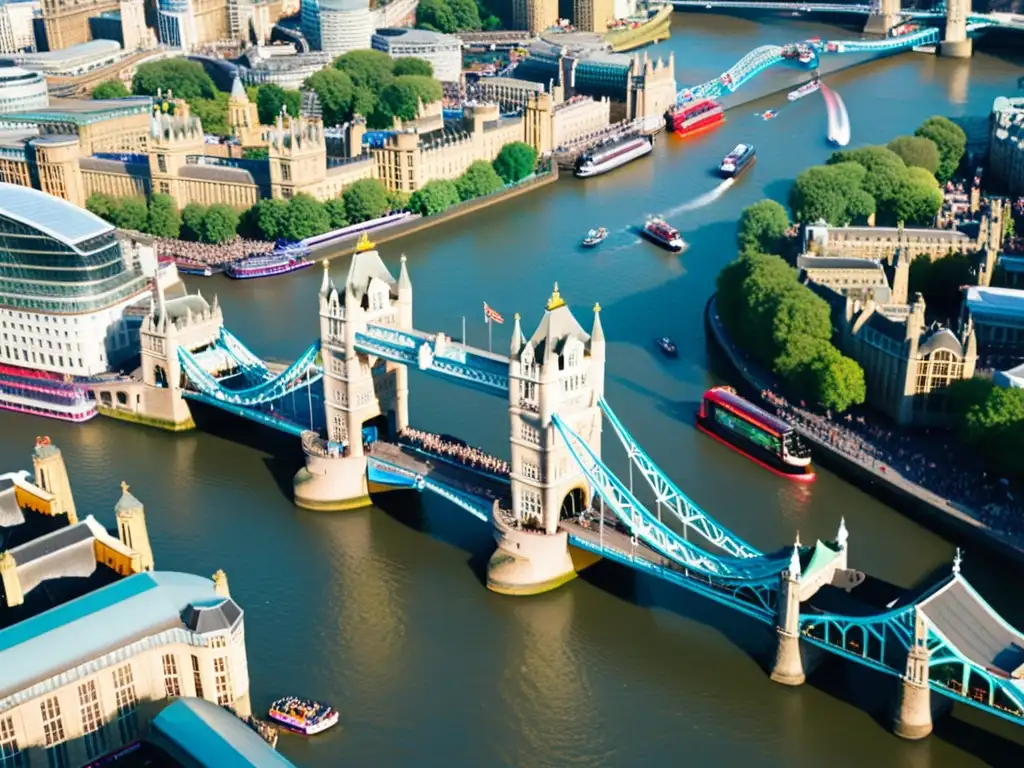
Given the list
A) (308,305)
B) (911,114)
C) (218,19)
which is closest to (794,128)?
(911,114)

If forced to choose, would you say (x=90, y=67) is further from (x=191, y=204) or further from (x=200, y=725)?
(x=200, y=725)

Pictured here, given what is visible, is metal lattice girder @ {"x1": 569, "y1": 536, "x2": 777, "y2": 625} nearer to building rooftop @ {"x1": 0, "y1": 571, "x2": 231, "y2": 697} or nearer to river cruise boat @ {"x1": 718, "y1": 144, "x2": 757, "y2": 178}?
building rooftop @ {"x1": 0, "y1": 571, "x2": 231, "y2": 697}

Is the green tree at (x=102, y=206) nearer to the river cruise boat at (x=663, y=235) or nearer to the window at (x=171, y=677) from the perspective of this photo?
the river cruise boat at (x=663, y=235)

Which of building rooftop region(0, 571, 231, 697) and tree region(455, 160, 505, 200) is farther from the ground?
building rooftop region(0, 571, 231, 697)

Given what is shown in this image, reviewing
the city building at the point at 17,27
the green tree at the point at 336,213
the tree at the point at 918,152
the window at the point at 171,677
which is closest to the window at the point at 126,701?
the window at the point at 171,677

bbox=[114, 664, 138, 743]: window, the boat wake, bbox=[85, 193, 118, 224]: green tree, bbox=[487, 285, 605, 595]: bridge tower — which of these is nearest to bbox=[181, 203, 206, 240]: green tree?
bbox=[85, 193, 118, 224]: green tree

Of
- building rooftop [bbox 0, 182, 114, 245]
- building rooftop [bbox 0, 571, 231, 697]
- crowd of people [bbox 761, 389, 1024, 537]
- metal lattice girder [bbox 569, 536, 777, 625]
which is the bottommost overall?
crowd of people [bbox 761, 389, 1024, 537]

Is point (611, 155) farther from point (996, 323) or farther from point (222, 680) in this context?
point (222, 680)

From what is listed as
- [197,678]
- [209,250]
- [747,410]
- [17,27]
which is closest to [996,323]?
[747,410]
